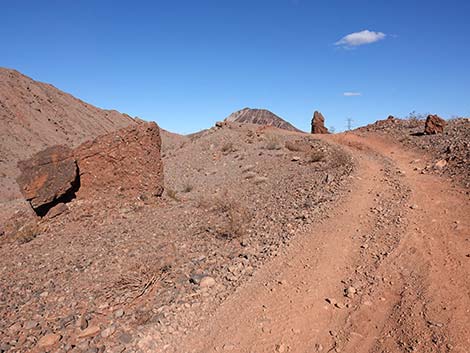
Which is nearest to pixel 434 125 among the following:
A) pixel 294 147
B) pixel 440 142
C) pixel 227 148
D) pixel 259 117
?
pixel 440 142

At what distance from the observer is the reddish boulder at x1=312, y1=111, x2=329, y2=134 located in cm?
2314

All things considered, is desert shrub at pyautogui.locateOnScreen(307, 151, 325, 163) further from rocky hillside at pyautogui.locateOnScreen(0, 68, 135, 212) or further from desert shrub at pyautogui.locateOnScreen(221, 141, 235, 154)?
rocky hillside at pyautogui.locateOnScreen(0, 68, 135, 212)

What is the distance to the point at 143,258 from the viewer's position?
18.4ft

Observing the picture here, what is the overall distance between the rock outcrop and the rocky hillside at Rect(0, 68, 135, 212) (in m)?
15.3

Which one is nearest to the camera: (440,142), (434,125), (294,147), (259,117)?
(440,142)

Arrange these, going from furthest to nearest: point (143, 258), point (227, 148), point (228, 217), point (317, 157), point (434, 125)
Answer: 1. point (227, 148)
2. point (434, 125)
3. point (317, 157)
4. point (228, 217)
5. point (143, 258)

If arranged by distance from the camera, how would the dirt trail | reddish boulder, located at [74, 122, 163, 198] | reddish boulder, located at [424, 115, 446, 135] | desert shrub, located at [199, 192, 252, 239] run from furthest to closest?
1. reddish boulder, located at [424, 115, 446, 135]
2. reddish boulder, located at [74, 122, 163, 198]
3. desert shrub, located at [199, 192, 252, 239]
4. the dirt trail

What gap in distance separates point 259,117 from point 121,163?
2423 centimetres

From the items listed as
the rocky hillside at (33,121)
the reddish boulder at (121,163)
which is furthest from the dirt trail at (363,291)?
the rocky hillside at (33,121)

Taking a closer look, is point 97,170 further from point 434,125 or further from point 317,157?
point 434,125

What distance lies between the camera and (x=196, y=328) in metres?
3.98

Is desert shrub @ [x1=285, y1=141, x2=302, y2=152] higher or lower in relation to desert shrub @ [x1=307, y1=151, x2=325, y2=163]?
higher

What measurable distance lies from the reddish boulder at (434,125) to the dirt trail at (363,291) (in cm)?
835

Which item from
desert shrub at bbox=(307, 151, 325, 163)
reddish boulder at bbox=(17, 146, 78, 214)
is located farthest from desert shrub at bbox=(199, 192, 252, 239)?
desert shrub at bbox=(307, 151, 325, 163)
